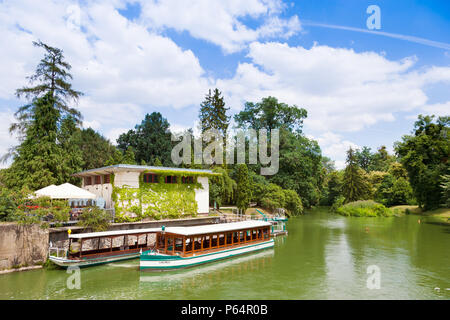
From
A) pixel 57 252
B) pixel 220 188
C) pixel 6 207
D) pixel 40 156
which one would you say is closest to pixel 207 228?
pixel 57 252

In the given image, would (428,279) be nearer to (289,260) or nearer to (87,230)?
(289,260)

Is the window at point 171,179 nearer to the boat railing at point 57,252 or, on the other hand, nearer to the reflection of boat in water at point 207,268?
the reflection of boat in water at point 207,268

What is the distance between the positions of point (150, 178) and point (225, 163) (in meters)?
25.0

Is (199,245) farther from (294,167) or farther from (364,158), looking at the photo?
(364,158)

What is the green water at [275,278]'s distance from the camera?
14.1 metres

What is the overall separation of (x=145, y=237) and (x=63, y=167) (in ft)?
42.3

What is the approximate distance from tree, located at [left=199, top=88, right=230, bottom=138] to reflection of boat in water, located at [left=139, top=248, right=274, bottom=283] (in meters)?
34.5

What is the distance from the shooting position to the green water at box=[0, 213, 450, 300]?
14125mm

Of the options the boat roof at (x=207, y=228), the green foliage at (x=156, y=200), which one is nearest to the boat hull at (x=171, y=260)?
the boat roof at (x=207, y=228)

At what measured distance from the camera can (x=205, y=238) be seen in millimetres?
20766

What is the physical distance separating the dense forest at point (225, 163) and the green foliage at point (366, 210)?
245 inches

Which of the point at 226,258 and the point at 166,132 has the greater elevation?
the point at 166,132

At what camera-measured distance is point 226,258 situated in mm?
21375
